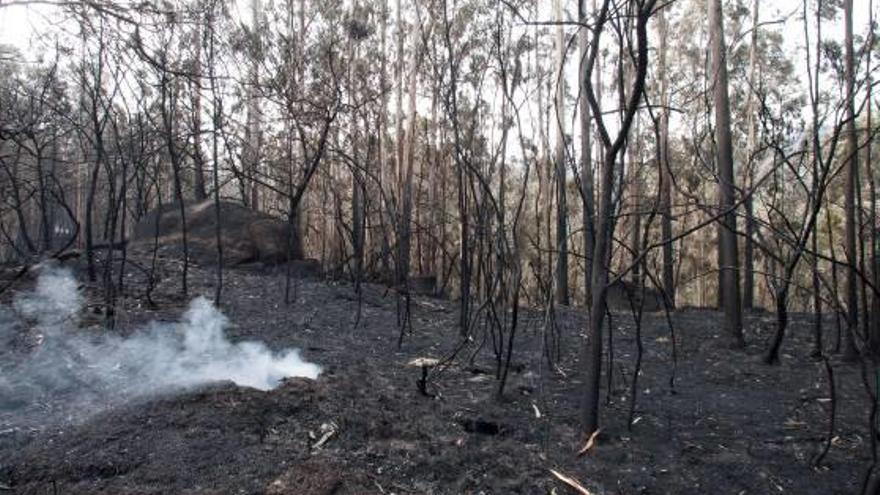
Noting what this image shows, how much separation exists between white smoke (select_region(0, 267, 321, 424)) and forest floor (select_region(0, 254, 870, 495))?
1.00 feet

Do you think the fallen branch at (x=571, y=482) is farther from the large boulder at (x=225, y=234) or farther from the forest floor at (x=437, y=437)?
the large boulder at (x=225, y=234)

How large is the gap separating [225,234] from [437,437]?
7.88 meters

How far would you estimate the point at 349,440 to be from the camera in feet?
12.5

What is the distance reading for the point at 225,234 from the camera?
10.9m

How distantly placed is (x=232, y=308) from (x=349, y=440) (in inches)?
151

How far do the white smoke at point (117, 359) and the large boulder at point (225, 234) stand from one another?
153 inches

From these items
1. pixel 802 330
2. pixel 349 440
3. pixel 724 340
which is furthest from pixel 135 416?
pixel 802 330

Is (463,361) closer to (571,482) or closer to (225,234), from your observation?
(571,482)

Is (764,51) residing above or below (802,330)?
above

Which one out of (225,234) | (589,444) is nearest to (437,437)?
(589,444)

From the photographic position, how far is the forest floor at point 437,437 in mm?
3324

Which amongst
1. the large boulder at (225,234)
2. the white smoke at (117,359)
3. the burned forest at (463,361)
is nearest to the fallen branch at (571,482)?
the burned forest at (463,361)

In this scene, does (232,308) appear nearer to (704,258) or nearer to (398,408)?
(398,408)

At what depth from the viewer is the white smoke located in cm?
452
